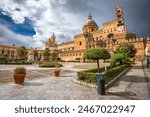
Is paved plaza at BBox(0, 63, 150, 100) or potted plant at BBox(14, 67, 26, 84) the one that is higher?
potted plant at BBox(14, 67, 26, 84)

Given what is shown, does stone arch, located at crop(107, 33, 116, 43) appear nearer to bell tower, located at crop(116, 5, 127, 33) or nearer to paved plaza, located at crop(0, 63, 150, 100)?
bell tower, located at crop(116, 5, 127, 33)

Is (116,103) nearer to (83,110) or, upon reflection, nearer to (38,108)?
(83,110)

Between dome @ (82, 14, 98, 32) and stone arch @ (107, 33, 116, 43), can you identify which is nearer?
stone arch @ (107, 33, 116, 43)

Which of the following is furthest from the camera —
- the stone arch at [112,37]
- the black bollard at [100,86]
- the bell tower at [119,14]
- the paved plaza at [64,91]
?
the bell tower at [119,14]

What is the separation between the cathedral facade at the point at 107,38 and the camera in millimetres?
53044

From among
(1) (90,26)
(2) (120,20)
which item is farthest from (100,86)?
(1) (90,26)

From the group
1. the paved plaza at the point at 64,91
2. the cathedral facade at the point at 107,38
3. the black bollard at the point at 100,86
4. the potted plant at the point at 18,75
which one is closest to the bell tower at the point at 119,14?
the cathedral facade at the point at 107,38

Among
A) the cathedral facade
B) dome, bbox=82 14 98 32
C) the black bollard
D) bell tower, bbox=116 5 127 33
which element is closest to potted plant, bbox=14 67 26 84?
the black bollard

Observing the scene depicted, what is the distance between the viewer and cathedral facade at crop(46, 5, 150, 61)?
174 feet

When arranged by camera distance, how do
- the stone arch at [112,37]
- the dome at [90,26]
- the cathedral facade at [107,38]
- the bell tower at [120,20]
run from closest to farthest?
the cathedral facade at [107,38] < the stone arch at [112,37] < the bell tower at [120,20] < the dome at [90,26]

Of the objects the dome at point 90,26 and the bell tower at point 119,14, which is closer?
the bell tower at point 119,14

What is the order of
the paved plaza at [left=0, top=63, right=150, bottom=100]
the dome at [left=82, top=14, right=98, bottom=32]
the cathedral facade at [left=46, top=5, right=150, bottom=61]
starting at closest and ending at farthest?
1. the paved plaza at [left=0, top=63, right=150, bottom=100]
2. the cathedral facade at [left=46, top=5, right=150, bottom=61]
3. the dome at [left=82, top=14, right=98, bottom=32]

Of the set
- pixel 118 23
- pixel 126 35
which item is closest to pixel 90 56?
pixel 126 35

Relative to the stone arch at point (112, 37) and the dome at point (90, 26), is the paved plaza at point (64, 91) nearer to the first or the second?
the stone arch at point (112, 37)
